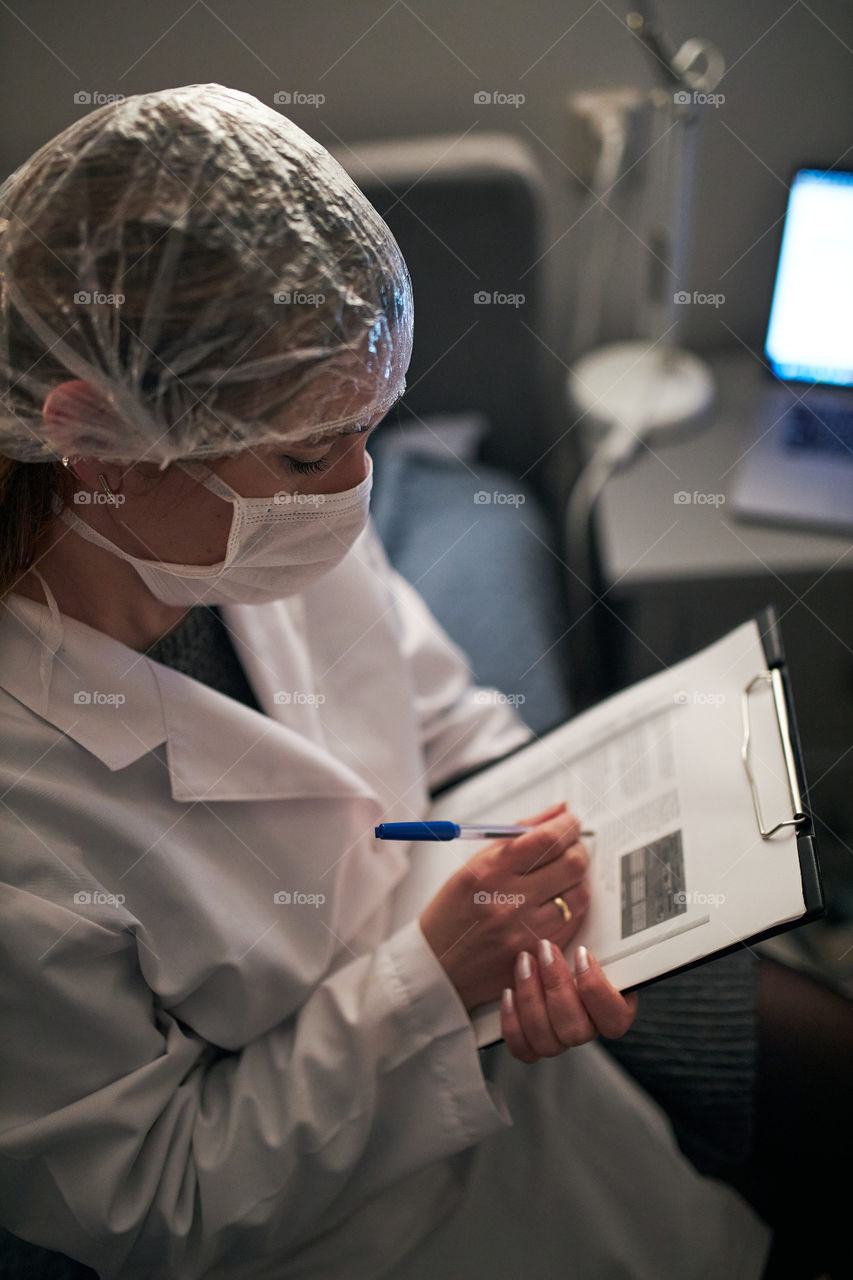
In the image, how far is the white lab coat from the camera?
73cm

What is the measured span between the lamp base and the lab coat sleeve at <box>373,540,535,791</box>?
0.58m

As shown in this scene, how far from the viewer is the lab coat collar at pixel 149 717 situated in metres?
0.78

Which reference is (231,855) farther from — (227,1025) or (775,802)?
Result: (775,802)

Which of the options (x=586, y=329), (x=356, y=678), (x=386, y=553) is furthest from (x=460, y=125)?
(x=356, y=678)

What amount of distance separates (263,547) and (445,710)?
510 millimetres

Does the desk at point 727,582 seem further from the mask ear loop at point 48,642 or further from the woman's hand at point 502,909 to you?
the mask ear loop at point 48,642

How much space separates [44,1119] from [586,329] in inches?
66.0

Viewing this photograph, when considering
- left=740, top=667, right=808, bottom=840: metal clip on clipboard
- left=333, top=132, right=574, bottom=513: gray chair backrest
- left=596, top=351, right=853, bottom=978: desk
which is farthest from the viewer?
left=333, top=132, right=574, bottom=513: gray chair backrest

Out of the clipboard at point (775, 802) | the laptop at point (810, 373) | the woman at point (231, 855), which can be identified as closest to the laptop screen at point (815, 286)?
the laptop at point (810, 373)

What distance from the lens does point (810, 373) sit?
58.6 inches

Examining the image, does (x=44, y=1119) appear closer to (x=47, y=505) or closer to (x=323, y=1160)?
(x=323, y=1160)

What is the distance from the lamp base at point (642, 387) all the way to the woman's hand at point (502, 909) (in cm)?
90

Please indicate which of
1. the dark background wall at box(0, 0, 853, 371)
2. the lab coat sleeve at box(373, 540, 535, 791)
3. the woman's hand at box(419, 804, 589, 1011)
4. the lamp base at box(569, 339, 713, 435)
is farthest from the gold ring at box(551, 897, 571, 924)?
the dark background wall at box(0, 0, 853, 371)

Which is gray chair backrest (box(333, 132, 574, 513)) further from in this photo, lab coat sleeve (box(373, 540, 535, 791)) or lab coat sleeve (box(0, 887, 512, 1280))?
lab coat sleeve (box(0, 887, 512, 1280))
